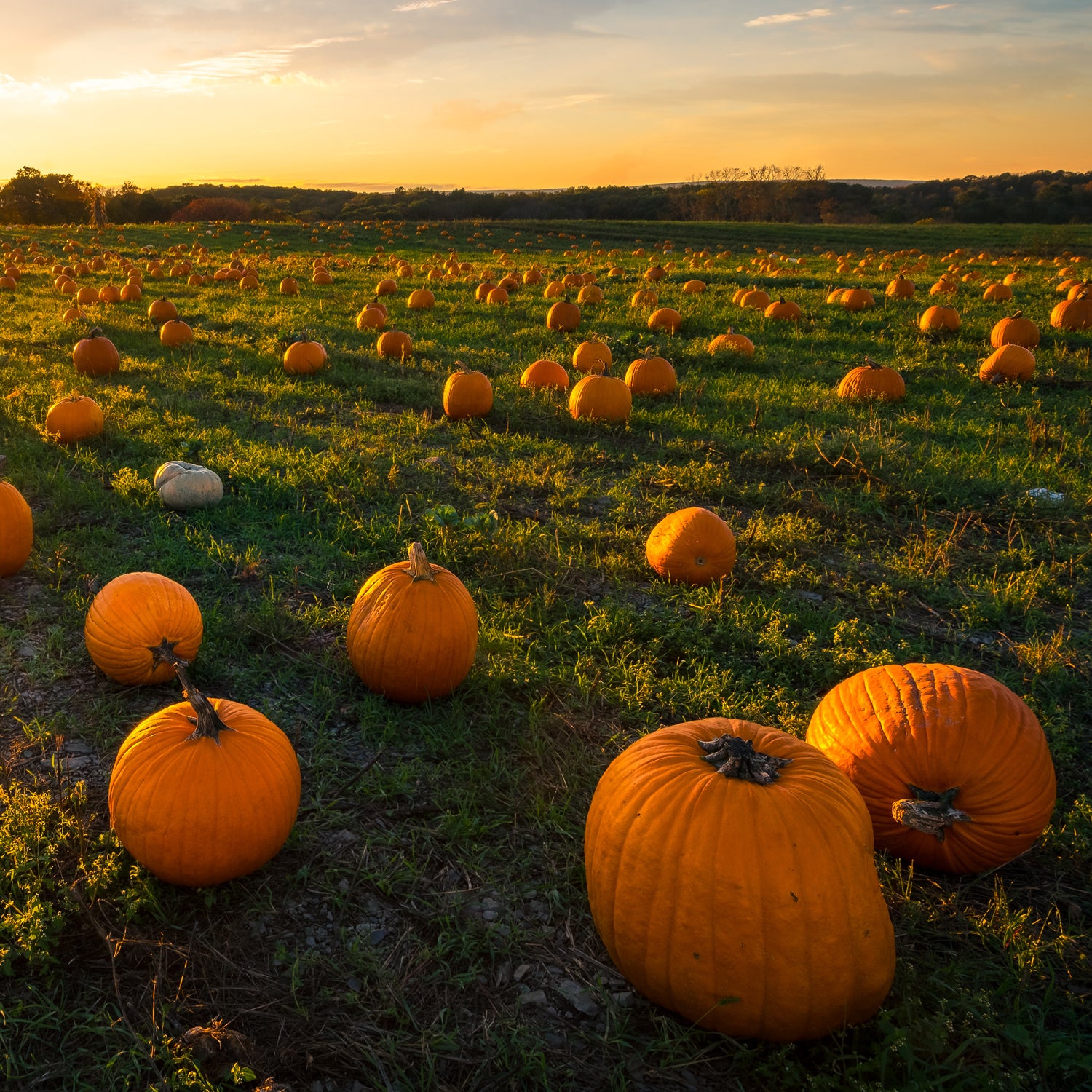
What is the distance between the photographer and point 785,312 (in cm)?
1227

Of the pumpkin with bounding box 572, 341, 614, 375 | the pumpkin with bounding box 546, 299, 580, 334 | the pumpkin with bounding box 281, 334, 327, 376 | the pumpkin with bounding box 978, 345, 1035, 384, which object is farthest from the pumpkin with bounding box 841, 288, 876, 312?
the pumpkin with bounding box 281, 334, 327, 376

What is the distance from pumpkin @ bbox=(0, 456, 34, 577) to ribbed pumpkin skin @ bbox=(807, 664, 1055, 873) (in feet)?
15.1

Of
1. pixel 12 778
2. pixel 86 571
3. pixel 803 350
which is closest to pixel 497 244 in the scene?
pixel 803 350

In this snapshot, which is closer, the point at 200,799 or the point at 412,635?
the point at 200,799

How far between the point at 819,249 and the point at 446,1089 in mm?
29114

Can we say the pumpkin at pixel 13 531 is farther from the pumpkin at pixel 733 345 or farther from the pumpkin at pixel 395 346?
the pumpkin at pixel 733 345

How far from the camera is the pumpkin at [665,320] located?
1142 cm

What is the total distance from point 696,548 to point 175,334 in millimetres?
9391

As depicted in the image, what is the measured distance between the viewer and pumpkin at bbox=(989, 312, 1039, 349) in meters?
10.1

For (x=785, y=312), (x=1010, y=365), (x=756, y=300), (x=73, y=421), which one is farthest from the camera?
(x=756, y=300)

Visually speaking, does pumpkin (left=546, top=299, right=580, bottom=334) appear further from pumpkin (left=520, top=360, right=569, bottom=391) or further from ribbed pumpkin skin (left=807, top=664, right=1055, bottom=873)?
ribbed pumpkin skin (left=807, top=664, right=1055, bottom=873)

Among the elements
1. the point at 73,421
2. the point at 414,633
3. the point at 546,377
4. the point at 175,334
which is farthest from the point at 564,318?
the point at 414,633

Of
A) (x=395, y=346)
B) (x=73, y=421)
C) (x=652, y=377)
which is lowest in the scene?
(x=73, y=421)

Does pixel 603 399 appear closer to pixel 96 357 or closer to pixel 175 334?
pixel 96 357
